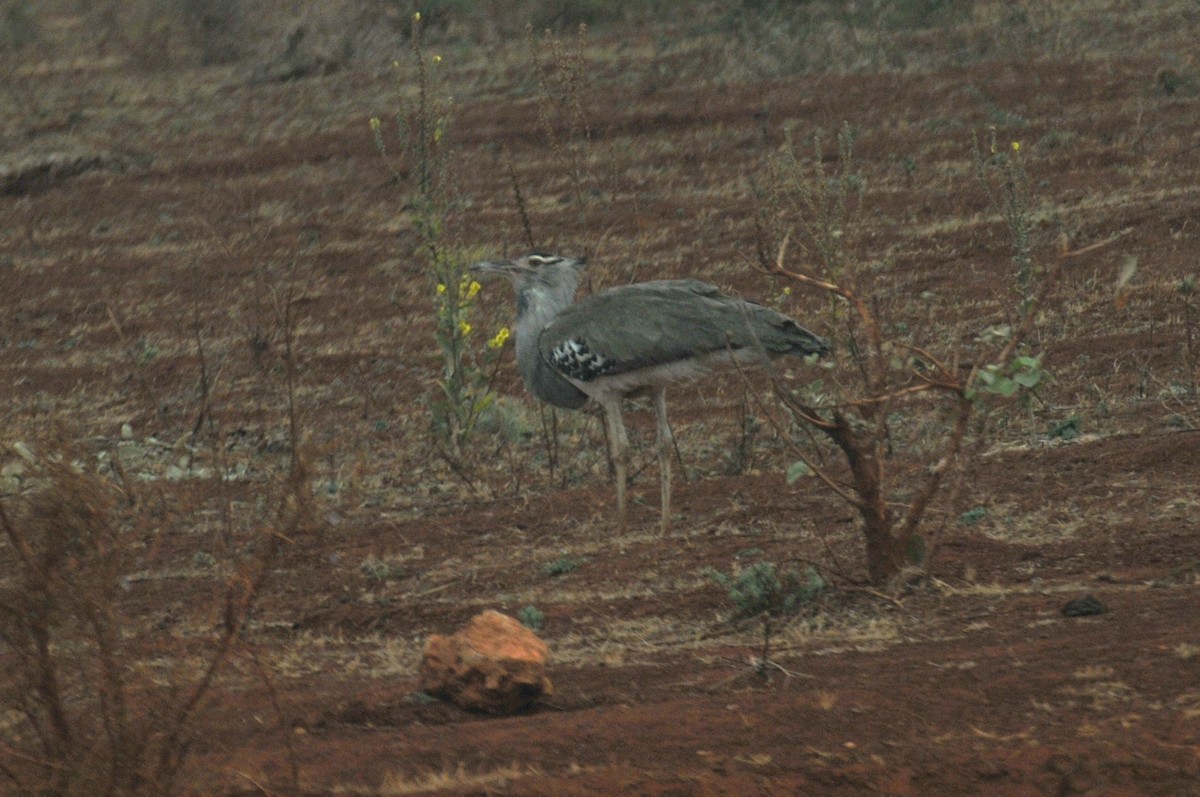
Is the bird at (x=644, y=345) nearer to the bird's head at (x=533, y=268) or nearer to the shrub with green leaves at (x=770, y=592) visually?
the bird's head at (x=533, y=268)

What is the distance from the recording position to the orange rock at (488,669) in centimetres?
548

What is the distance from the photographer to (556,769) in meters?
4.71

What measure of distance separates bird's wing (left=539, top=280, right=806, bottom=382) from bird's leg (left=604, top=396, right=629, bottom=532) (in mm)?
225

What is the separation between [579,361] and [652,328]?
1.43 feet

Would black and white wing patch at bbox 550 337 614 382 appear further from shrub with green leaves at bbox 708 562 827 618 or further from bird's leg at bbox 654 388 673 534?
shrub with green leaves at bbox 708 562 827 618

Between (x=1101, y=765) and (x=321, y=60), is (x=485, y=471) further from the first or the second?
(x=321, y=60)

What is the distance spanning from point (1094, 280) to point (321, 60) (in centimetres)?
1458

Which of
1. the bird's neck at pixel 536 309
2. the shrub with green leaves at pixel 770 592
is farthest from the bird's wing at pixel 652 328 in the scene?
the shrub with green leaves at pixel 770 592

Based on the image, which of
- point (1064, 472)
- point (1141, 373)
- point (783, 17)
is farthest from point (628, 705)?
point (783, 17)

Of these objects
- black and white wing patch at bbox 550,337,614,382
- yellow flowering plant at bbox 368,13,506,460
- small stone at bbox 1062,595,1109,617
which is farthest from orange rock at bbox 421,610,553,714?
yellow flowering plant at bbox 368,13,506,460

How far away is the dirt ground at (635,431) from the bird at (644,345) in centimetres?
56

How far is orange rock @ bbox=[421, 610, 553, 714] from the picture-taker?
5477 millimetres

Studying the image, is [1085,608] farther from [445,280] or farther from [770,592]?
[445,280]

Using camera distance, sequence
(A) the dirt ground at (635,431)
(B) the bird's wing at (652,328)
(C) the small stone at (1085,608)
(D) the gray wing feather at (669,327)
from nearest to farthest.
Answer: (A) the dirt ground at (635,431), (C) the small stone at (1085,608), (D) the gray wing feather at (669,327), (B) the bird's wing at (652,328)
